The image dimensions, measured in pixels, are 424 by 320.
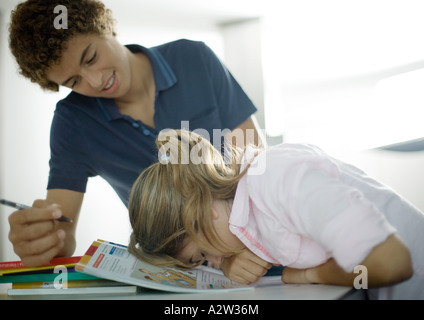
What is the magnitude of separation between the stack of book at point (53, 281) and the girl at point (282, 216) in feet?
0.37

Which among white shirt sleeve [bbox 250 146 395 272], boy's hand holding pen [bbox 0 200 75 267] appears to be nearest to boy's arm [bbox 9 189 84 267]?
boy's hand holding pen [bbox 0 200 75 267]

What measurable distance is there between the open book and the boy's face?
0.46 meters

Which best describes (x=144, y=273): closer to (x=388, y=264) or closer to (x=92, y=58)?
(x=388, y=264)

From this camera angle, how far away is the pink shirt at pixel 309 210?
531mm

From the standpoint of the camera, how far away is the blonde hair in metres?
0.78

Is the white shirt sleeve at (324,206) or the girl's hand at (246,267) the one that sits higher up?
the white shirt sleeve at (324,206)

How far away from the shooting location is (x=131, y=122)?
1.25 metres

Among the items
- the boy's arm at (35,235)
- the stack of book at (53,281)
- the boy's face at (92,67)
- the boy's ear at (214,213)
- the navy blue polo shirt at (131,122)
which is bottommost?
the stack of book at (53,281)

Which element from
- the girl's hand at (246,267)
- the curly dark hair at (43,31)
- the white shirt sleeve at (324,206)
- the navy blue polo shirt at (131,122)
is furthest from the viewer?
the navy blue polo shirt at (131,122)

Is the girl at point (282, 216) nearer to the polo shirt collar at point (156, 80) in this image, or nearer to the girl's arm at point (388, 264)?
the girl's arm at point (388, 264)

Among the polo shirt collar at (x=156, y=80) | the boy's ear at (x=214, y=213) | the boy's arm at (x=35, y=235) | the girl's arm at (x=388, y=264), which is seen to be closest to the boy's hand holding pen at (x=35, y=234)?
the boy's arm at (x=35, y=235)

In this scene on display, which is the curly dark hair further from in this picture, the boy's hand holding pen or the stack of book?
the stack of book
